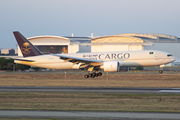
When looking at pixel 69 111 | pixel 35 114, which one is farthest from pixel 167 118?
pixel 35 114

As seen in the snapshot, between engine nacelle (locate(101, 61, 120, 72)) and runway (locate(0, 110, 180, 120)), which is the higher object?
engine nacelle (locate(101, 61, 120, 72))

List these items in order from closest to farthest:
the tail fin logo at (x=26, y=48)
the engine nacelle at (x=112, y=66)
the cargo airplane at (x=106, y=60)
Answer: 1. the engine nacelle at (x=112, y=66)
2. the cargo airplane at (x=106, y=60)
3. the tail fin logo at (x=26, y=48)

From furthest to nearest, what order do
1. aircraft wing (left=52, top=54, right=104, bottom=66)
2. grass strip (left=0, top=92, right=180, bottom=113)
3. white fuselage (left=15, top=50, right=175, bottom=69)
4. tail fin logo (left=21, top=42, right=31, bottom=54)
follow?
tail fin logo (left=21, top=42, right=31, bottom=54) → white fuselage (left=15, top=50, right=175, bottom=69) → aircraft wing (left=52, top=54, right=104, bottom=66) → grass strip (left=0, top=92, right=180, bottom=113)

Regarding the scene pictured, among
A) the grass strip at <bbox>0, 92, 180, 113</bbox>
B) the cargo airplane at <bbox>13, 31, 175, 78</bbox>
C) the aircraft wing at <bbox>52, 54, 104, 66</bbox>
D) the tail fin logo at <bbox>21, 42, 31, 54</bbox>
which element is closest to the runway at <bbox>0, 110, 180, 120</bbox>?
the grass strip at <bbox>0, 92, 180, 113</bbox>

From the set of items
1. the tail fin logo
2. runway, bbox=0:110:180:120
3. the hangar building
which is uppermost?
the hangar building

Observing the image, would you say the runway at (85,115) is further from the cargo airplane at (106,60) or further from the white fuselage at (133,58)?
the white fuselage at (133,58)

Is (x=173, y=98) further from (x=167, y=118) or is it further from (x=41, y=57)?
(x=41, y=57)

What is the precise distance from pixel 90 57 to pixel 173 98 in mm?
18385

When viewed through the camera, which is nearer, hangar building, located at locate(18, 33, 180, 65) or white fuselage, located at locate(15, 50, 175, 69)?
white fuselage, located at locate(15, 50, 175, 69)

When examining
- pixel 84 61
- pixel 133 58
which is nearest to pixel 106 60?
pixel 84 61

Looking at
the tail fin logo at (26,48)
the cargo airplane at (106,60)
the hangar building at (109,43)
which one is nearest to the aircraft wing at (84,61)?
the cargo airplane at (106,60)

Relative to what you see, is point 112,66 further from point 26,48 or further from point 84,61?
point 26,48

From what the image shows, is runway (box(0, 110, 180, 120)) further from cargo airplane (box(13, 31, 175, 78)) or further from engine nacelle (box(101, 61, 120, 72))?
cargo airplane (box(13, 31, 175, 78))

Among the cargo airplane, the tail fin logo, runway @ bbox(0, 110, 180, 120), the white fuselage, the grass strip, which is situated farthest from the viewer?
the tail fin logo
